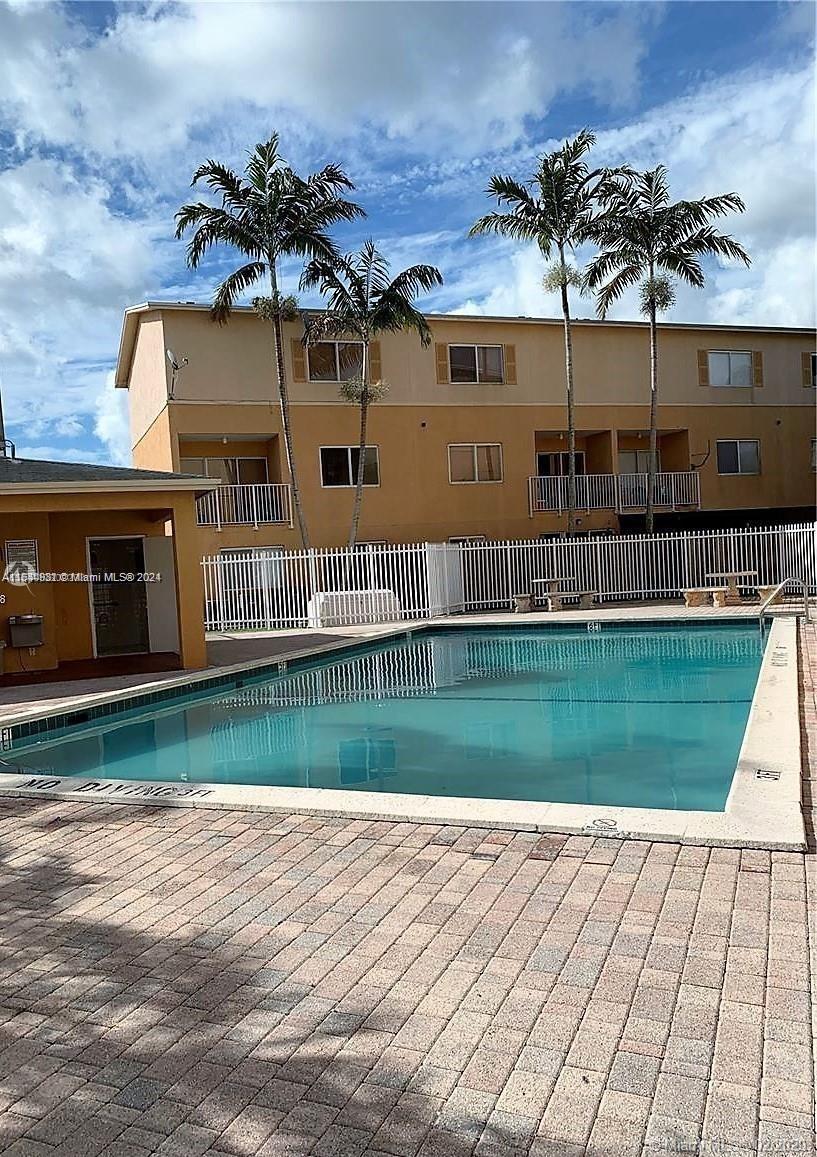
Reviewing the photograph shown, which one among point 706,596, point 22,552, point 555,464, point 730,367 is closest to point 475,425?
point 555,464

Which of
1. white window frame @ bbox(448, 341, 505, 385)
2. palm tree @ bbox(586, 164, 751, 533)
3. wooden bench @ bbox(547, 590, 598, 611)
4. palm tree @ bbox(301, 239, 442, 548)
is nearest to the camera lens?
wooden bench @ bbox(547, 590, 598, 611)

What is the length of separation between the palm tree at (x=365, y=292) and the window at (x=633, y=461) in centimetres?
935

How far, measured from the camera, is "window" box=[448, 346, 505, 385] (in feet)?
87.1

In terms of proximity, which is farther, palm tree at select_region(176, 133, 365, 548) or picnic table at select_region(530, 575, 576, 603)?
palm tree at select_region(176, 133, 365, 548)

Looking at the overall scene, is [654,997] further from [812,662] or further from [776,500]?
[776,500]

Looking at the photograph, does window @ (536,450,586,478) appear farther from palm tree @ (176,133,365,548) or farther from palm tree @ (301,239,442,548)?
palm tree @ (176,133,365,548)

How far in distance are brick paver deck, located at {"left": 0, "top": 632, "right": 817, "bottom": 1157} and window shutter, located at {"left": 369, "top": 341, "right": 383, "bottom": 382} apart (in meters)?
21.1

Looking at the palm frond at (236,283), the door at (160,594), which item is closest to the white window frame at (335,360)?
the palm frond at (236,283)

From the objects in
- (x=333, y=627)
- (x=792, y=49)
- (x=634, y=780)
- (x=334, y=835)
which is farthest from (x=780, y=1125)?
(x=333, y=627)

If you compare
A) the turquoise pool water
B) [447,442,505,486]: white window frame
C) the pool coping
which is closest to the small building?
the turquoise pool water

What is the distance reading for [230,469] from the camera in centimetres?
2608

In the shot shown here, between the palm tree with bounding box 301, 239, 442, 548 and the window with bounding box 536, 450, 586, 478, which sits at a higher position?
the palm tree with bounding box 301, 239, 442, 548

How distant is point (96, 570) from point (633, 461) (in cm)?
1859

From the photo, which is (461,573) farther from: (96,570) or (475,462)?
(96,570)
